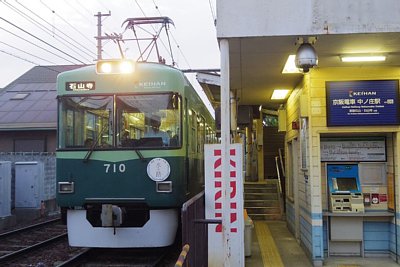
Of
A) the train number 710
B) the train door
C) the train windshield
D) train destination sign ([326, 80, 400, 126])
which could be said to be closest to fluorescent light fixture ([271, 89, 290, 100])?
the train door

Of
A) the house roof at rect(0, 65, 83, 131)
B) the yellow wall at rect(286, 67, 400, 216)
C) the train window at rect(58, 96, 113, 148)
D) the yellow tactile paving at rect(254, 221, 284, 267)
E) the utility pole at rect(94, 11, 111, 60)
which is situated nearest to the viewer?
the yellow wall at rect(286, 67, 400, 216)

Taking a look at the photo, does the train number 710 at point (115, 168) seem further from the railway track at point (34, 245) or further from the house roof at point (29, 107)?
the house roof at point (29, 107)

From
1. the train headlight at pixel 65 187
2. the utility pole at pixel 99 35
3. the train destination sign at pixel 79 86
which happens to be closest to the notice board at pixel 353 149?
the train destination sign at pixel 79 86

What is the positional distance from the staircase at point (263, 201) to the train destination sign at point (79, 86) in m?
6.53

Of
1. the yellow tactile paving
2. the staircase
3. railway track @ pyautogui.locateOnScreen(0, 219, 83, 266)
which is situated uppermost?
the staircase

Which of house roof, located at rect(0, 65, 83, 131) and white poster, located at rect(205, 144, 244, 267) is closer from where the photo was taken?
white poster, located at rect(205, 144, 244, 267)

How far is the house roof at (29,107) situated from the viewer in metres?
21.1

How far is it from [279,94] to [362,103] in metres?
3.32

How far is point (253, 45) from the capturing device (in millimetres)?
5918

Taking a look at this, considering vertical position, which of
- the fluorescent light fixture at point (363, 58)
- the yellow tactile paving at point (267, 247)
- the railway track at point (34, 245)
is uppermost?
the fluorescent light fixture at point (363, 58)

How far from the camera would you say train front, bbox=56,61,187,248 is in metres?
7.41

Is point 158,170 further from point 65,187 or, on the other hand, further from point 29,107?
point 29,107

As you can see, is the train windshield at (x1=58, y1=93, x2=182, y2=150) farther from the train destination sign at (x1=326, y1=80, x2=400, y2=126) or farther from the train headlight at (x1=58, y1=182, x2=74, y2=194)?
the train destination sign at (x1=326, y1=80, x2=400, y2=126)

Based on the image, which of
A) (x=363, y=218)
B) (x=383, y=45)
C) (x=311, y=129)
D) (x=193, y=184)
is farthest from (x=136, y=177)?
(x=383, y=45)
